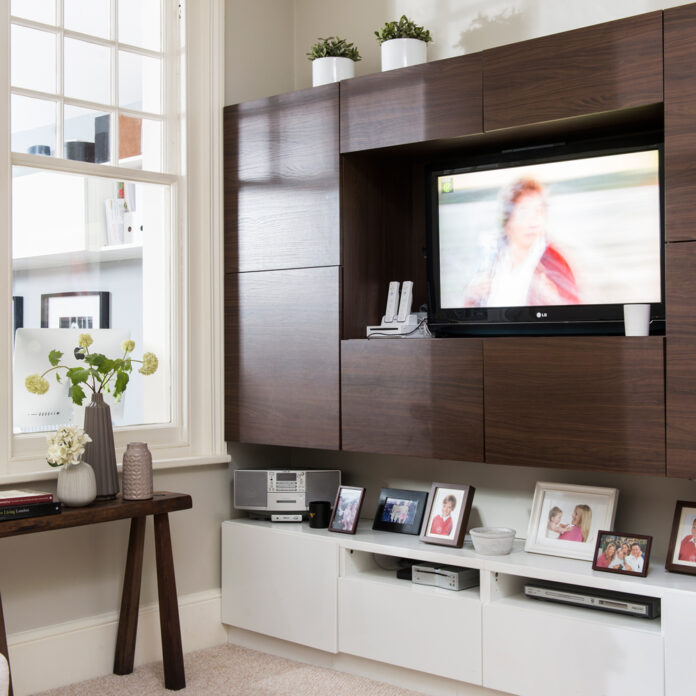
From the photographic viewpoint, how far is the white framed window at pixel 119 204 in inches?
125

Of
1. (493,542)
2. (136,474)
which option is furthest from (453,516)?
(136,474)

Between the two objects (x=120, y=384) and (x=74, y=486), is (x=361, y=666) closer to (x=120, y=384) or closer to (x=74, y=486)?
(x=74, y=486)

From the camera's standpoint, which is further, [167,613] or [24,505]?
[167,613]

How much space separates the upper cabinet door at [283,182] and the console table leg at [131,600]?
43.8 inches

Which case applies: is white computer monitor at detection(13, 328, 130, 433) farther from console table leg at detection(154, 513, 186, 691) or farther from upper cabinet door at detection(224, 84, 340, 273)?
upper cabinet door at detection(224, 84, 340, 273)

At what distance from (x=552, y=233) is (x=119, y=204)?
5.36 ft

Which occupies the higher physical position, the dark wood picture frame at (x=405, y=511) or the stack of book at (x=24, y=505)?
the stack of book at (x=24, y=505)

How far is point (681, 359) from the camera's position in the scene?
2.56 m

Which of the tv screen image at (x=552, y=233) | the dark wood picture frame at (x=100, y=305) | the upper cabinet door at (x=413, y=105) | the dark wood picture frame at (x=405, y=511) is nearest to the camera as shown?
the tv screen image at (x=552, y=233)

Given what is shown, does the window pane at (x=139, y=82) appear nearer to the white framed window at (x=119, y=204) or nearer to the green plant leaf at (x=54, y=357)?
the white framed window at (x=119, y=204)

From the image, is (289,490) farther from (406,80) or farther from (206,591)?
(406,80)

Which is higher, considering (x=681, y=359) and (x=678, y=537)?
(x=681, y=359)

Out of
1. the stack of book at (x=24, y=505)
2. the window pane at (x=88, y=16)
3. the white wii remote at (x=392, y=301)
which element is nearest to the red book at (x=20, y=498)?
the stack of book at (x=24, y=505)

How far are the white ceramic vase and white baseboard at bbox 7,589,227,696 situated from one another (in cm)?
59
